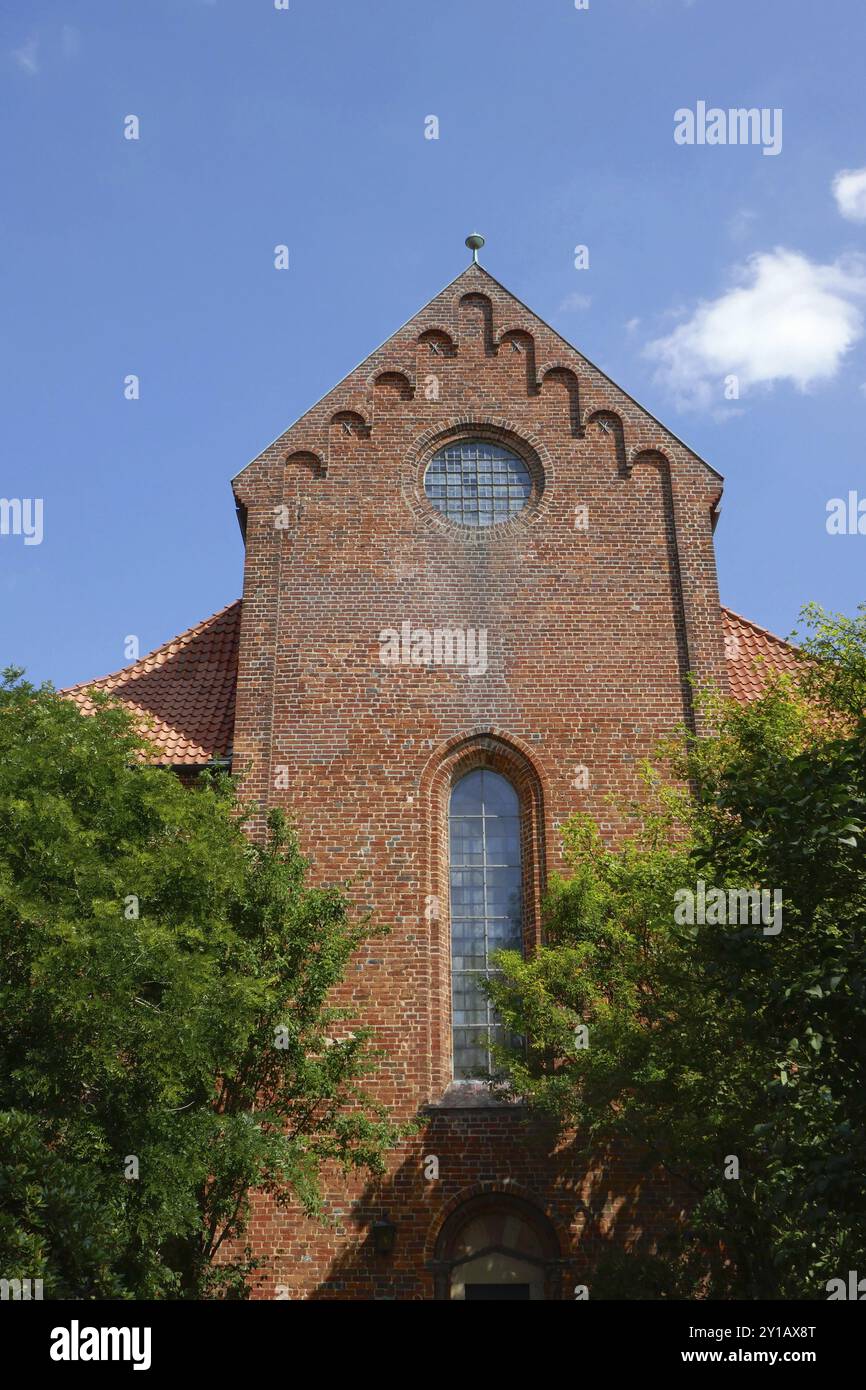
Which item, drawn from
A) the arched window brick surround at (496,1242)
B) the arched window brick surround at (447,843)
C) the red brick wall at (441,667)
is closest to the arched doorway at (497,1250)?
the arched window brick surround at (496,1242)

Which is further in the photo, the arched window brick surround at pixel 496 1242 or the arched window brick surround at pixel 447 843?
the arched window brick surround at pixel 447 843

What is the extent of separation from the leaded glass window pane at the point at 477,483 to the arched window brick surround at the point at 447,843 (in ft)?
12.9

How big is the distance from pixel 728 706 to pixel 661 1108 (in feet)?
14.1

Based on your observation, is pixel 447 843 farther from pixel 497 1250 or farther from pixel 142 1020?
pixel 142 1020

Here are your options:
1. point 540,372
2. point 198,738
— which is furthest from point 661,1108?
point 540,372

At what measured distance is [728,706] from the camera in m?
13.9

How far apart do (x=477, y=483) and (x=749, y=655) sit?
5.31 meters

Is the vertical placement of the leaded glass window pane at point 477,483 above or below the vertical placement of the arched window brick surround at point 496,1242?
above

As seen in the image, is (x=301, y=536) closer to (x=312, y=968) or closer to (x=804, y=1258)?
(x=312, y=968)

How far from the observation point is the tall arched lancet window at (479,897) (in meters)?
17.3

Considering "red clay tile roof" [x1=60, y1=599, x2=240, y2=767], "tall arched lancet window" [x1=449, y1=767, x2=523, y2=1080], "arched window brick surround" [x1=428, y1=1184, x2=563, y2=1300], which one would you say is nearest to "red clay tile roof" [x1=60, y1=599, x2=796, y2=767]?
"red clay tile roof" [x1=60, y1=599, x2=240, y2=767]

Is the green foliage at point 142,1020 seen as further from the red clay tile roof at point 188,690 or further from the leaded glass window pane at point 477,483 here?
the leaded glass window pane at point 477,483

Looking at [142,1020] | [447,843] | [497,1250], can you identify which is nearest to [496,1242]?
[497,1250]

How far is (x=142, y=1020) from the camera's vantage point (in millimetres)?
11633
